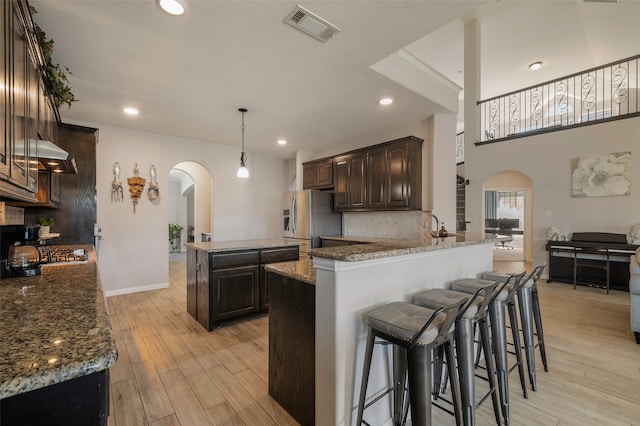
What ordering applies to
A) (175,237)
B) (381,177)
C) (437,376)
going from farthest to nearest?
(175,237) < (381,177) < (437,376)

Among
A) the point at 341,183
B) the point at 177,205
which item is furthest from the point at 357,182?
the point at 177,205

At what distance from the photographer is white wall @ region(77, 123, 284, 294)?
448cm

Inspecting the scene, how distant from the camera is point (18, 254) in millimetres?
1787

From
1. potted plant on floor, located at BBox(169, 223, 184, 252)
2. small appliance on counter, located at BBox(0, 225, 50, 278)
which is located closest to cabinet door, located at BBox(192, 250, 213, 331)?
small appliance on counter, located at BBox(0, 225, 50, 278)

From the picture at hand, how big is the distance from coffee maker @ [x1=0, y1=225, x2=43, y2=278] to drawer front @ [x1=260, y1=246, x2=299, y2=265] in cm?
201

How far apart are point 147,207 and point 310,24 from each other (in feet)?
13.7

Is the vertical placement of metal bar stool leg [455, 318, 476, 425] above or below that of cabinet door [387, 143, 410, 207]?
below

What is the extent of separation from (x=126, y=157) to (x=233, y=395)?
4247 mm

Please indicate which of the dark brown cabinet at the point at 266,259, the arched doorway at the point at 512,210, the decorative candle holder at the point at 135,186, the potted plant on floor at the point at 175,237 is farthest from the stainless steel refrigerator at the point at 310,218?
the potted plant on floor at the point at 175,237

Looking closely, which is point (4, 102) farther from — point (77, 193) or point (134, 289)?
point (134, 289)

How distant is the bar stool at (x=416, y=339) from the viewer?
1260 mm

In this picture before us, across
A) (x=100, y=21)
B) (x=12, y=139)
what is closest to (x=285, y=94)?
(x=100, y=21)

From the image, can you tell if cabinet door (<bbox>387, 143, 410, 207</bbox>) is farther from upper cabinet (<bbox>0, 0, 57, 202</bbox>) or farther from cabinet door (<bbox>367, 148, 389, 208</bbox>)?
upper cabinet (<bbox>0, 0, 57, 202</bbox>)

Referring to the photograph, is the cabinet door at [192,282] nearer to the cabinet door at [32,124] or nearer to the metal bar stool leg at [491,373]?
the cabinet door at [32,124]
